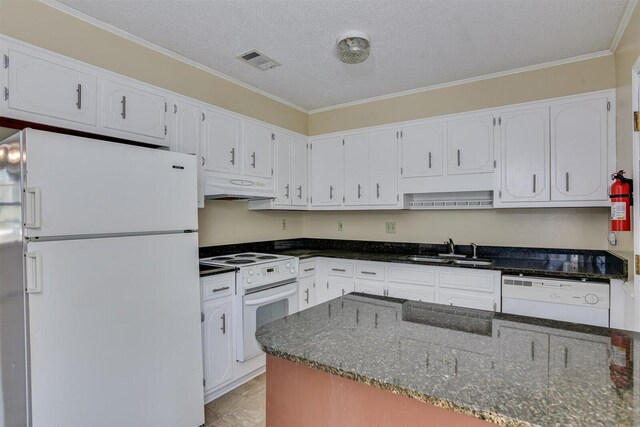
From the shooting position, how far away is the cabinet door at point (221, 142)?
9.04ft

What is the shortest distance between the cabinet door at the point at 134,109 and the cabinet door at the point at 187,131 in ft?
0.27

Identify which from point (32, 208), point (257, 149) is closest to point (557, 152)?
point (257, 149)

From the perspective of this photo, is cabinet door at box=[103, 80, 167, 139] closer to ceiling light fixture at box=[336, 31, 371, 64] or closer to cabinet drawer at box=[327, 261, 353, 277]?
ceiling light fixture at box=[336, 31, 371, 64]

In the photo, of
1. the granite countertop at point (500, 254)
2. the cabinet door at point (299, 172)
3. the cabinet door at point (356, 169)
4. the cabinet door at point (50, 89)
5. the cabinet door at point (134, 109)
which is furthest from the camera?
the cabinet door at point (299, 172)

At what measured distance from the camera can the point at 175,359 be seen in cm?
195

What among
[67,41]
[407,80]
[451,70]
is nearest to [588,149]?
[451,70]

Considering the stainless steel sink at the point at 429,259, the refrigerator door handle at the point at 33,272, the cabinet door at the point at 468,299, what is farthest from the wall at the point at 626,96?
the refrigerator door handle at the point at 33,272

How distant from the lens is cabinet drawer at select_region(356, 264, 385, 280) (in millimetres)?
3154

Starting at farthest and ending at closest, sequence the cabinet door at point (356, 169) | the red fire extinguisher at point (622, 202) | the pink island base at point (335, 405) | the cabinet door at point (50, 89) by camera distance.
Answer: the cabinet door at point (356, 169) → the red fire extinguisher at point (622, 202) → the cabinet door at point (50, 89) → the pink island base at point (335, 405)

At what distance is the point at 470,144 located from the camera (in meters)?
3.00

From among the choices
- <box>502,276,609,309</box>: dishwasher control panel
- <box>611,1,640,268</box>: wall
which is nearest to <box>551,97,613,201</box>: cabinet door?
<box>611,1,640,268</box>: wall

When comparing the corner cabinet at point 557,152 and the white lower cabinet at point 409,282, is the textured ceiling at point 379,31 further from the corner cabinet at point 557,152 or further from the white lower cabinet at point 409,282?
the white lower cabinet at point 409,282

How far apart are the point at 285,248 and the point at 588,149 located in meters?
2.93

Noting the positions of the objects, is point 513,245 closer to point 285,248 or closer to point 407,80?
point 407,80
